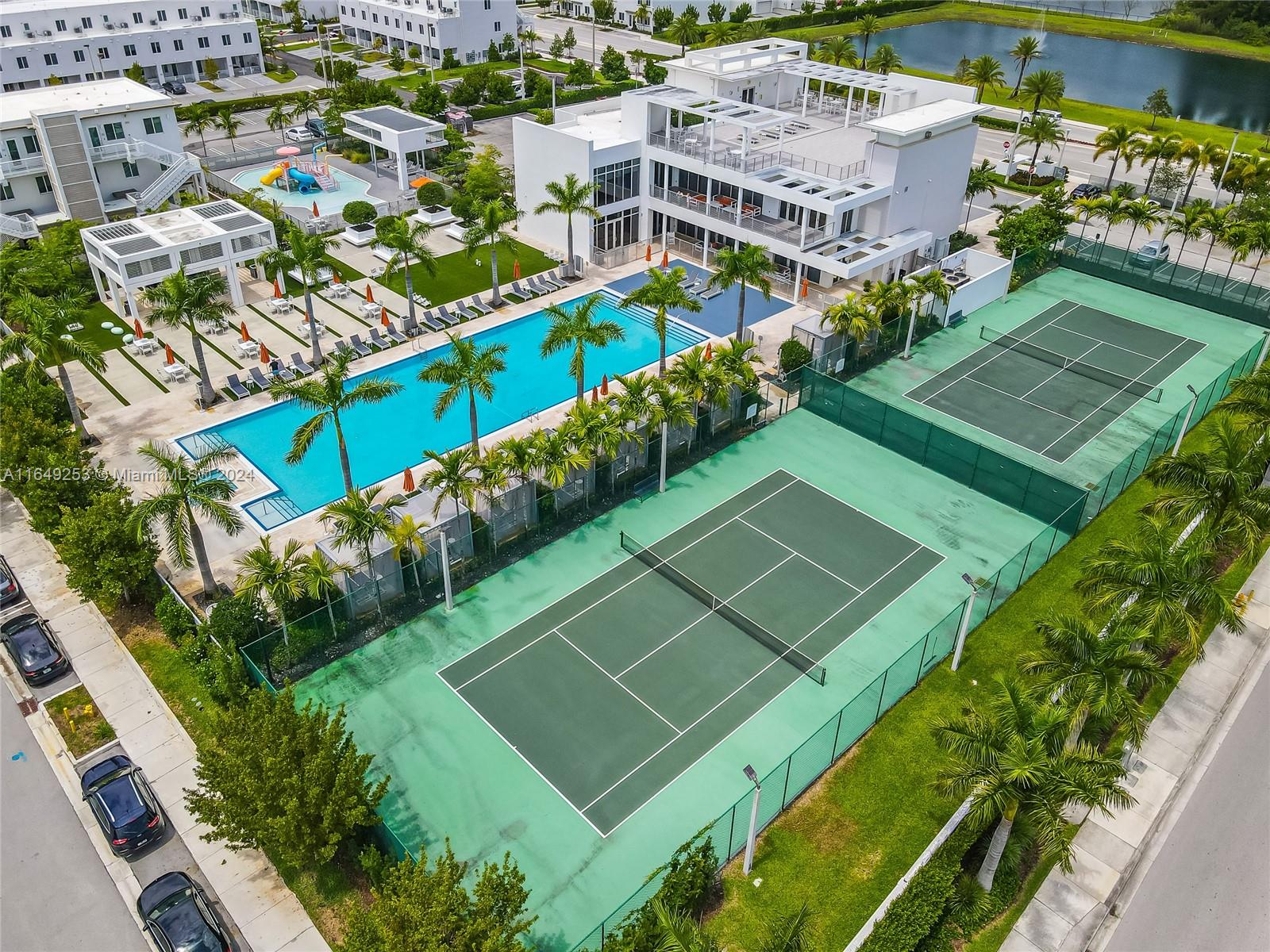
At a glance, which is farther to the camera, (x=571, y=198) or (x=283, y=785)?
(x=571, y=198)

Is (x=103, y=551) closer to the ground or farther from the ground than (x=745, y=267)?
closer to the ground

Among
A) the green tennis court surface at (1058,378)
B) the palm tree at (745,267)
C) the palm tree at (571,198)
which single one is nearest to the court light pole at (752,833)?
the green tennis court surface at (1058,378)

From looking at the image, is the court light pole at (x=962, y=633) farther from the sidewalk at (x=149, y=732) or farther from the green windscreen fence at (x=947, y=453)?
the sidewalk at (x=149, y=732)

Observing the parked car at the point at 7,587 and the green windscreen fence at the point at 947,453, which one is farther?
the green windscreen fence at the point at 947,453

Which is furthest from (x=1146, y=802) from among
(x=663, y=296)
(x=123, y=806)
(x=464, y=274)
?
(x=464, y=274)

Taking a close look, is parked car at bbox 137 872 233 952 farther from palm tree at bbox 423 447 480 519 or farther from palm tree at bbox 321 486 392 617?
palm tree at bbox 423 447 480 519

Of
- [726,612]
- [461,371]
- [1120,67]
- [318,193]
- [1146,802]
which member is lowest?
[1146,802]

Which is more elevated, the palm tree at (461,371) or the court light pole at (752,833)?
the palm tree at (461,371)

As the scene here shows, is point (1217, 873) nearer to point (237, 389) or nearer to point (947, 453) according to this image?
point (947, 453)
